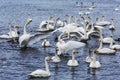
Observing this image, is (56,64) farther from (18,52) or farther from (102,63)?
(18,52)

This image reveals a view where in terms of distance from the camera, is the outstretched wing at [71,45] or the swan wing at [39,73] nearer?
the swan wing at [39,73]

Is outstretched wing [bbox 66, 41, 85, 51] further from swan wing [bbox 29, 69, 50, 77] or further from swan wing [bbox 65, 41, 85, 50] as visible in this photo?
swan wing [bbox 29, 69, 50, 77]

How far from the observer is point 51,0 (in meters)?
109

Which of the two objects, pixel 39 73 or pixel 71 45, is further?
pixel 71 45

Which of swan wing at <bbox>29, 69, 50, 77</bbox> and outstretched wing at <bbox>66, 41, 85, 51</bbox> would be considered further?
outstretched wing at <bbox>66, 41, 85, 51</bbox>

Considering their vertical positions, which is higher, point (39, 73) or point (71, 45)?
point (71, 45)

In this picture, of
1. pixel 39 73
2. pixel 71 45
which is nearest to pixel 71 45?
pixel 71 45

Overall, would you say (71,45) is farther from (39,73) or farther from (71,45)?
(39,73)

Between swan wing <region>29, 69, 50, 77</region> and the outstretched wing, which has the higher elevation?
the outstretched wing

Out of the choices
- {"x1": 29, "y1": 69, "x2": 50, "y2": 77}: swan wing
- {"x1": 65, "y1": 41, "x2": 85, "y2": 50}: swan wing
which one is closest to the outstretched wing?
{"x1": 65, "y1": 41, "x2": 85, "y2": 50}: swan wing

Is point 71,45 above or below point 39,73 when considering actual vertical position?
above

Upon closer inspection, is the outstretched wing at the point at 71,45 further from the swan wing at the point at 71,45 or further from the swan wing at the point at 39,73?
the swan wing at the point at 39,73

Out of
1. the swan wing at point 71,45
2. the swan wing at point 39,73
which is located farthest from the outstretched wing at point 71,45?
the swan wing at point 39,73

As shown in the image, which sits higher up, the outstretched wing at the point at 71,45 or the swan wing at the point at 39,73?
the outstretched wing at the point at 71,45
